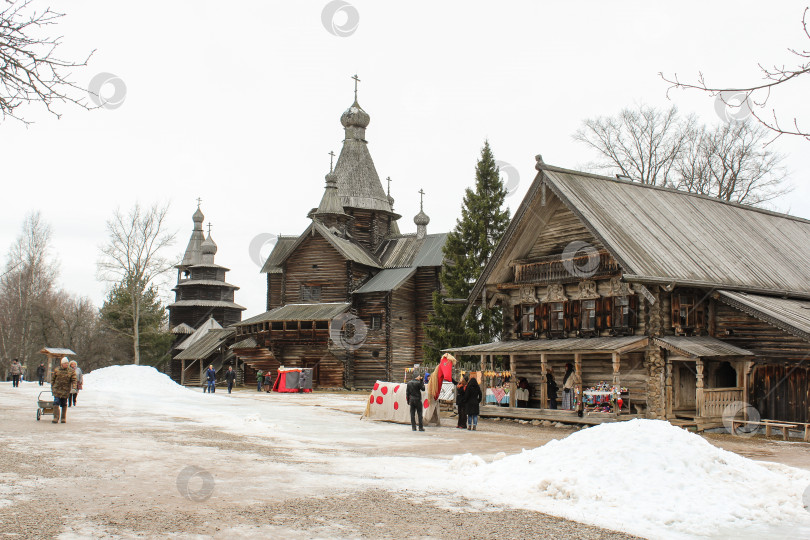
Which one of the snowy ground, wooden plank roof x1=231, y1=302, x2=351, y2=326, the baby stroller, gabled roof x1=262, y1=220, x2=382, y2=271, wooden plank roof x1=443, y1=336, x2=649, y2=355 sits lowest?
the snowy ground

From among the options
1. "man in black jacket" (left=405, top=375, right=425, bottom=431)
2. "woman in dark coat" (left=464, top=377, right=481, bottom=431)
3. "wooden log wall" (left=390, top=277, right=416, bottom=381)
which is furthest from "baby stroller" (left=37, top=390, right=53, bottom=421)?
"wooden log wall" (left=390, top=277, right=416, bottom=381)

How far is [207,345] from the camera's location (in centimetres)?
5684

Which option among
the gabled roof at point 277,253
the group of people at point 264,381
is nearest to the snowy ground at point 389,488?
the group of people at point 264,381

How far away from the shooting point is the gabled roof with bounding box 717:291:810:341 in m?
21.7

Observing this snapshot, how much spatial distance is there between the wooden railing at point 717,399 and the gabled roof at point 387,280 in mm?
25799

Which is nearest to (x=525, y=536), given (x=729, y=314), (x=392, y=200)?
(x=729, y=314)

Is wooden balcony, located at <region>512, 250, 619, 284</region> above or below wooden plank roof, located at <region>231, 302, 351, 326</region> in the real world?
above

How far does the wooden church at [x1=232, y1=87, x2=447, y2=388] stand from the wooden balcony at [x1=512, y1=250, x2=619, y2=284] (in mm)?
19018

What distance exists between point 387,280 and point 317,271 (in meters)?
4.82

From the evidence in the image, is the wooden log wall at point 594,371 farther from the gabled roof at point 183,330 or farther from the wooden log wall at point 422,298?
the gabled roof at point 183,330

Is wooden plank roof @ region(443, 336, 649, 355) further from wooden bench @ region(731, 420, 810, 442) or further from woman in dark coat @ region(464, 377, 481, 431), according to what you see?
woman in dark coat @ region(464, 377, 481, 431)

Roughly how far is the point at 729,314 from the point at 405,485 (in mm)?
18493

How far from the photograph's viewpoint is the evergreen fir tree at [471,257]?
38938 mm

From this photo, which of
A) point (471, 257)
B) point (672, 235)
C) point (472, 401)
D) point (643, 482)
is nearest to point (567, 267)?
point (672, 235)
